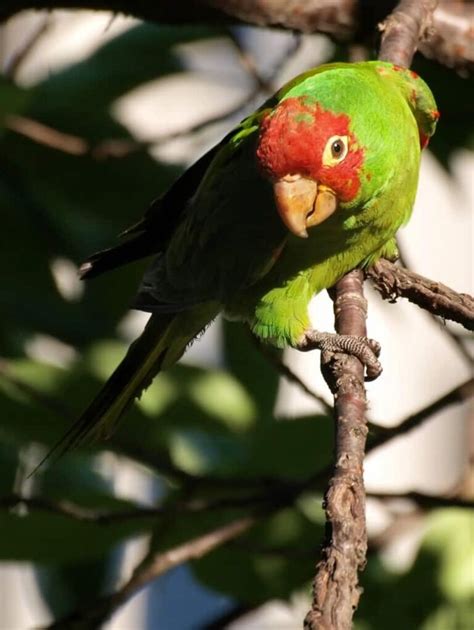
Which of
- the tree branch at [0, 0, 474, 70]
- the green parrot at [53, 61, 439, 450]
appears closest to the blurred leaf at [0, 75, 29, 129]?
the tree branch at [0, 0, 474, 70]

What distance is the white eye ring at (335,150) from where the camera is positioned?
5.95ft

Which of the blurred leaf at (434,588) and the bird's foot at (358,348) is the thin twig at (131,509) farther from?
the bird's foot at (358,348)

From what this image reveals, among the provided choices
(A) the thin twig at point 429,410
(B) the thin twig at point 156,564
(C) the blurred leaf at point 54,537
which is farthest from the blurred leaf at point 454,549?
(C) the blurred leaf at point 54,537

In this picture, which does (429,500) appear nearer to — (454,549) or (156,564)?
(454,549)

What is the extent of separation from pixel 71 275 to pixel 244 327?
68 centimetres

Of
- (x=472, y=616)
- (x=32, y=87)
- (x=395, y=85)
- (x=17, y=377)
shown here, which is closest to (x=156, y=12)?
(x=32, y=87)

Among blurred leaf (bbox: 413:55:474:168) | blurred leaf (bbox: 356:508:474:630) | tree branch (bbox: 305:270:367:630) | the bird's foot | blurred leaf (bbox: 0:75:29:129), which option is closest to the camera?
tree branch (bbox: 305:270:367:630)

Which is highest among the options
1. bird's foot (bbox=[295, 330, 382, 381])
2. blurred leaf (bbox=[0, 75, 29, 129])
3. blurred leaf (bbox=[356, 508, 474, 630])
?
blurred leaf (bbox=[0, 75, 29, 129])

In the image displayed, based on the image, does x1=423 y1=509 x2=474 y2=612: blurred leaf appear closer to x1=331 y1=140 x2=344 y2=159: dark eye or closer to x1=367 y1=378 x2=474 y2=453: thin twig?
x1=367 y1=378 x2=474 y2=453: thin twig

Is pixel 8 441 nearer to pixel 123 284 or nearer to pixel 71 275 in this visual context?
pixel 123 284

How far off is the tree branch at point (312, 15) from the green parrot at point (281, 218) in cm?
29

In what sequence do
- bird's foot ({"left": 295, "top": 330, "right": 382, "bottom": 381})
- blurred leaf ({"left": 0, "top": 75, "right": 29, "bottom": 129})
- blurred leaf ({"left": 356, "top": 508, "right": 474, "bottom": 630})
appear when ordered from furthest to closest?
blurred leaf ({"left": 0, "top": 75, "right": 29, "bottom": 129}), blurred leaf ({"left": 356, "top": 508, "right": 474, "bottom": 630}), bird's foot ({"left": 295, "top": 330, "right": 382, "bottom": 381})

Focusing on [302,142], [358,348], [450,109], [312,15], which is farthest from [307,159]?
[450,109]

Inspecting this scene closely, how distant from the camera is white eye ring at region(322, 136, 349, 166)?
1.81 metres
